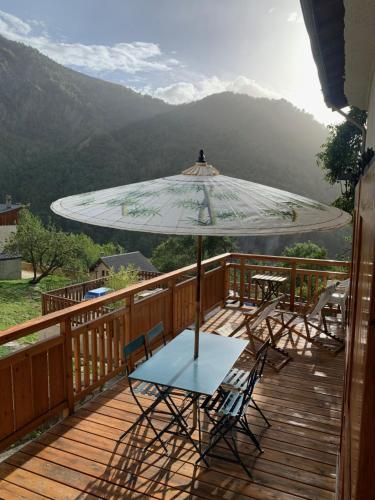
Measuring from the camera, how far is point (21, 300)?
75.6ft

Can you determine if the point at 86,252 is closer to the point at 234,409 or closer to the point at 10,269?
the point at 10,269

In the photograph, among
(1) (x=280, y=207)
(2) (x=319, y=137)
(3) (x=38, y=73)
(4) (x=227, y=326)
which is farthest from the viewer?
(3) (x=38, y=73)

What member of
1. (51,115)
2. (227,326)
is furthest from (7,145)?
(227,326)

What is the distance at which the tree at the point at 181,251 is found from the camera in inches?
1256

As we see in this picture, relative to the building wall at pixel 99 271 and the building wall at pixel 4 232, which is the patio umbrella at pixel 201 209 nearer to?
the building wall at pixel 99 271

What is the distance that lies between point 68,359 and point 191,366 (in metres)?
1.14

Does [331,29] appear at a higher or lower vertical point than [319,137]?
lower

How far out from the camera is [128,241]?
4003cm

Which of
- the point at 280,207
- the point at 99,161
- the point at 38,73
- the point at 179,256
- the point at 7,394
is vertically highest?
the point at 38,73

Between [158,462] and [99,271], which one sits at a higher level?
[158,462]

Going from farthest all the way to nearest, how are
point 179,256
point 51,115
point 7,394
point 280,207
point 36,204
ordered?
point 51,115
point 36,204
point 179,256
point 7,394
point 280,207

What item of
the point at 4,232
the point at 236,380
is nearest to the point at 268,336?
the point at 236,380

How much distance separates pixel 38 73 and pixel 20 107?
1087 cm

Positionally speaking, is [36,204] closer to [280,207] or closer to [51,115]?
[51,115]
